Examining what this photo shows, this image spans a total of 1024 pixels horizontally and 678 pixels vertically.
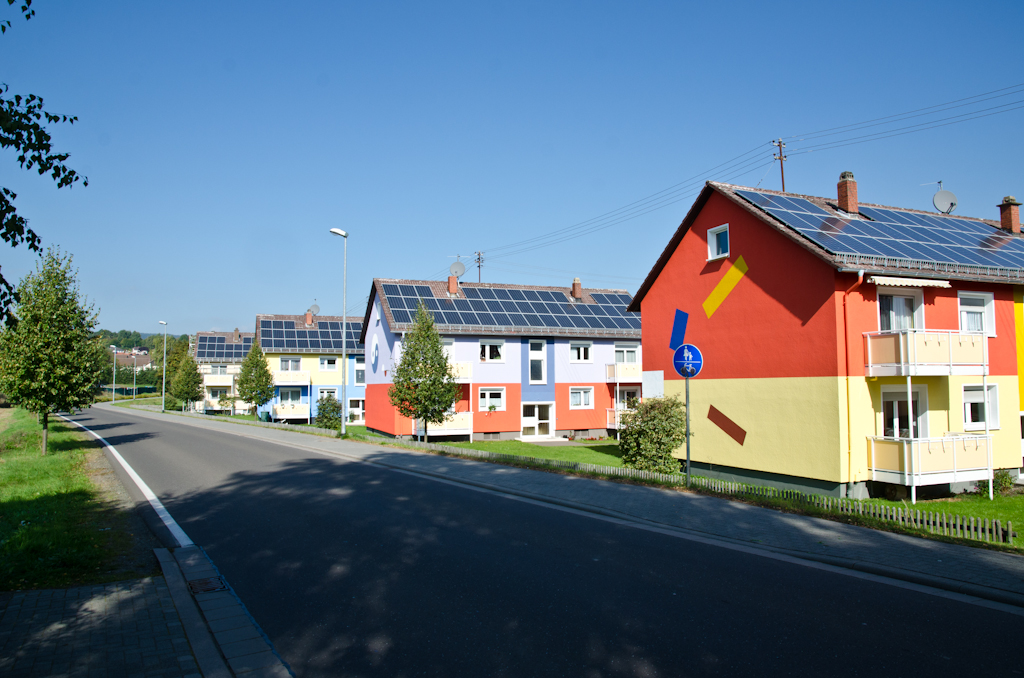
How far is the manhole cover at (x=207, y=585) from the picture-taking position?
702 cm

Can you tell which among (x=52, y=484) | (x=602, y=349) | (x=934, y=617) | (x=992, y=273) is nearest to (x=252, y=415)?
(x=602, y=349)

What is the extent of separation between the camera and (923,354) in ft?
52.0

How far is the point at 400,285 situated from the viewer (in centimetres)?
3775

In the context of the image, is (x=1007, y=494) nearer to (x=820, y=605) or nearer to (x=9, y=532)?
(x=820, y=605)

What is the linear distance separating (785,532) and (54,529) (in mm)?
10592

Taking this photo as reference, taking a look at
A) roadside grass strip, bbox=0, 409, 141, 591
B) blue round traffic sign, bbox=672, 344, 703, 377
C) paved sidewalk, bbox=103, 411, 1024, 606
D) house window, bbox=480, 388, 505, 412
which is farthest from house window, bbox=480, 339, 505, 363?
blue round traffic sign, bbox=672, 344, 703, 377

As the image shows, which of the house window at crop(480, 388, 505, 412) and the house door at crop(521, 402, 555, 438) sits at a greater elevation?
the house window at crop(480, 388, 505, 412)

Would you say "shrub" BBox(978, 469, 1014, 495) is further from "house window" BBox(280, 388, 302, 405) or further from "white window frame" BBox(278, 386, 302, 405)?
"house window" BBox(280, 388, 302, 405)

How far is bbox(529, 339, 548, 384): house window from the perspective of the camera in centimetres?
3647

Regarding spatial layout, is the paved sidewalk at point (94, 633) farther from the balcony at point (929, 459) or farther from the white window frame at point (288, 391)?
the white window frame at point (288, 391)

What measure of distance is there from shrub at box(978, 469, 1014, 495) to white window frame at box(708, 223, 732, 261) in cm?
924

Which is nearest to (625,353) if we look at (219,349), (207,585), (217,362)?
(207,585)

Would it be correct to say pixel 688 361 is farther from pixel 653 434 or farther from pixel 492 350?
pixel 492 350

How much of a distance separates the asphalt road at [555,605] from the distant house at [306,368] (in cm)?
3957
